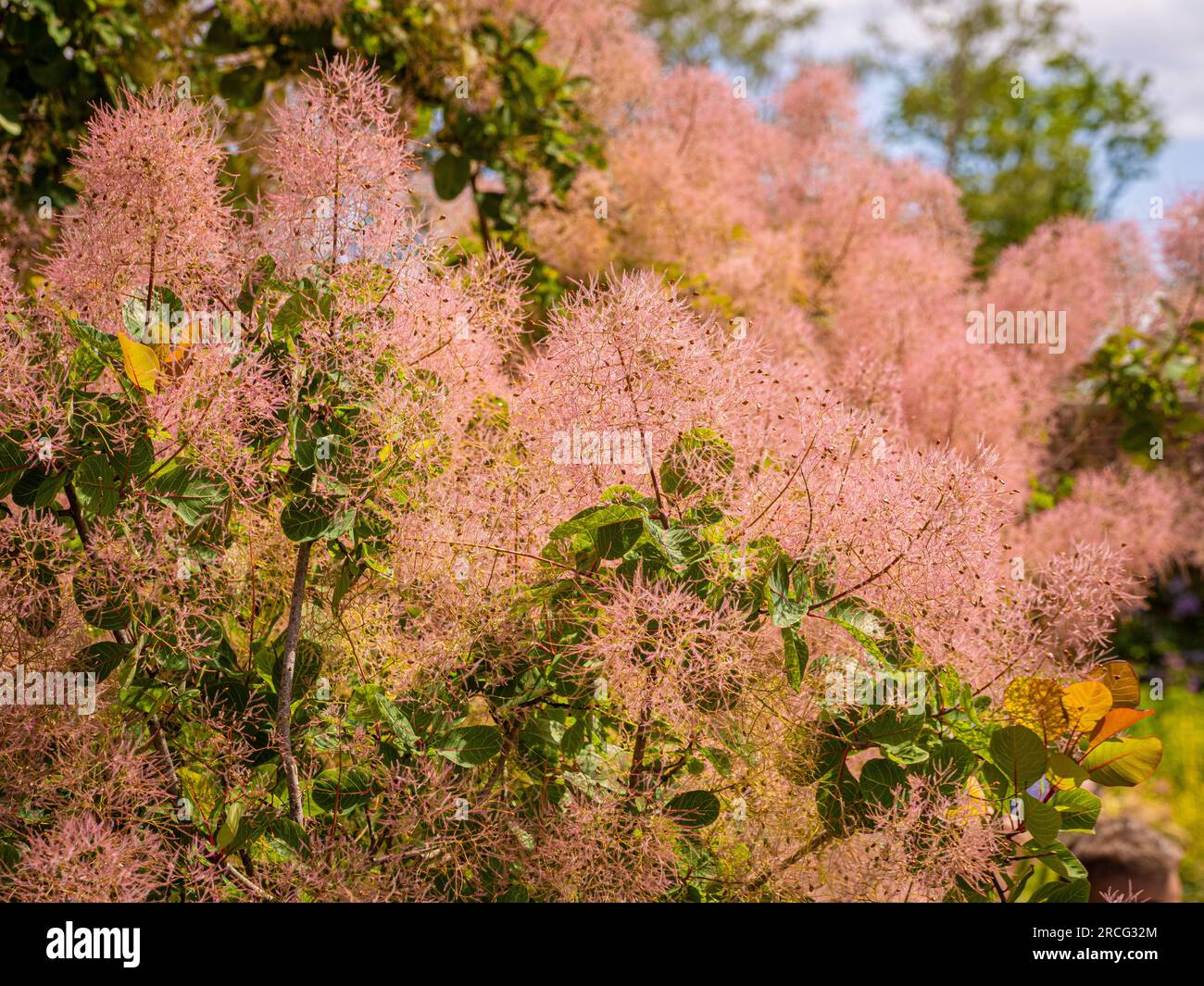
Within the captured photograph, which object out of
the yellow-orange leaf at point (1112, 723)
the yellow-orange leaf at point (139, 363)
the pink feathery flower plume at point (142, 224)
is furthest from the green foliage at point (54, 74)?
the yellow-orange leaf at point (1112, 723)

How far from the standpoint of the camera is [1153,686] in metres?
2.05

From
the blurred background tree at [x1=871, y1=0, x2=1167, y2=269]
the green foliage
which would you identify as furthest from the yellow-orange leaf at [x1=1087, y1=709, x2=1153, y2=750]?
the blurred background tree at [x1=871, y1=0, x2=1167, y2=269]

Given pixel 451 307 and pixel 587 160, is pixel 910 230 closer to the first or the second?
pixel 587 160

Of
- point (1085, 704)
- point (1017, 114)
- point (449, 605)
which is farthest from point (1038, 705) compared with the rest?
point (1017, 114)

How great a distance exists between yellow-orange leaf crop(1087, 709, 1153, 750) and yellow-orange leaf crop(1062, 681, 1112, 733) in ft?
0.06

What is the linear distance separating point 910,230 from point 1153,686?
1931mm

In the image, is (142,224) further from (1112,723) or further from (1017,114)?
(1017,114)

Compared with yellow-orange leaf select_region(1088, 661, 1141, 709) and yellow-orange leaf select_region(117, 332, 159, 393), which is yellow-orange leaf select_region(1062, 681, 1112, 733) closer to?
yellow-orange leaf select_region(1088, 661, 1141, 709)

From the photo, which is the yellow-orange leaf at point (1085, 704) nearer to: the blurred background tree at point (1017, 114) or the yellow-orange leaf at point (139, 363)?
the yellow-orange leaf at point (139, 363)

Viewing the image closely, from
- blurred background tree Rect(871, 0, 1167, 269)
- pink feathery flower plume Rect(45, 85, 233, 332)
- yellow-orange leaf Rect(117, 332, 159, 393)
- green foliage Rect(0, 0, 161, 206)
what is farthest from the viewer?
blurred background tree Rect(871, 0, 1167, 269)

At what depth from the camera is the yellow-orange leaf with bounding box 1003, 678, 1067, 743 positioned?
153 centimetres

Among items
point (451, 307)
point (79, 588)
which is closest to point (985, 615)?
point (451, 307)

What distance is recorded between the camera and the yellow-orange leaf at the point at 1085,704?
4.99 feet
